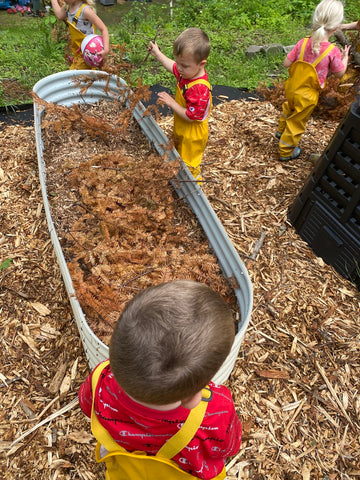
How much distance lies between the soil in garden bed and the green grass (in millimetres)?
2054

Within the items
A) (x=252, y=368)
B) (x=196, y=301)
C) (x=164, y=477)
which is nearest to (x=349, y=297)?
(x=252, y=368)

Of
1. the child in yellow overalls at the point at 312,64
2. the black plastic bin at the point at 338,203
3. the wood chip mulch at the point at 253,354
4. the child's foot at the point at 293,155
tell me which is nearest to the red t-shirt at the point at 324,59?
the child in yellow overalls at the point at 312,64

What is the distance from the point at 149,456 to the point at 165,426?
0.19 metres

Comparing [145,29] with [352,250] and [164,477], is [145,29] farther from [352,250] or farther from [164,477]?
[164,477]

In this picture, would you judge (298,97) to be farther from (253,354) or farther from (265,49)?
(265,49)

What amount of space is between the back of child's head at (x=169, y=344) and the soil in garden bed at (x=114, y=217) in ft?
3.86

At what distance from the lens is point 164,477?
138 centimetres

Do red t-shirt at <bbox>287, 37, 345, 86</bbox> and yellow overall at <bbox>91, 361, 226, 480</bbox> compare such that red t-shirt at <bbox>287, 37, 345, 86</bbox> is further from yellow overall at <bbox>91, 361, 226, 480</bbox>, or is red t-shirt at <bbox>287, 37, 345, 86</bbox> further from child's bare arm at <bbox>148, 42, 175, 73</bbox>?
yellow overall at <bbox>91, 361, 226, 480</bbox>

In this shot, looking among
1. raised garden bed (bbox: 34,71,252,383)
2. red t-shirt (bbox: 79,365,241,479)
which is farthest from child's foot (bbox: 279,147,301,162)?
red t-shirt (bbox: 79,365,241,479)

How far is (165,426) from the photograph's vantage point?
46.0 inches

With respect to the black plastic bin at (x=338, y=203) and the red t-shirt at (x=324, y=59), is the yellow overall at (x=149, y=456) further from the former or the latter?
the red t-shirt at (x=324, y=59)

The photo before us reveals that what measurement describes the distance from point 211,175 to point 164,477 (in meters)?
3.13

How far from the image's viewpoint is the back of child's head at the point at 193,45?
109 inches

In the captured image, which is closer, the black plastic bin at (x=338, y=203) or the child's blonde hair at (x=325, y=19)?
the black plastic bin at (x=338, y=203)
